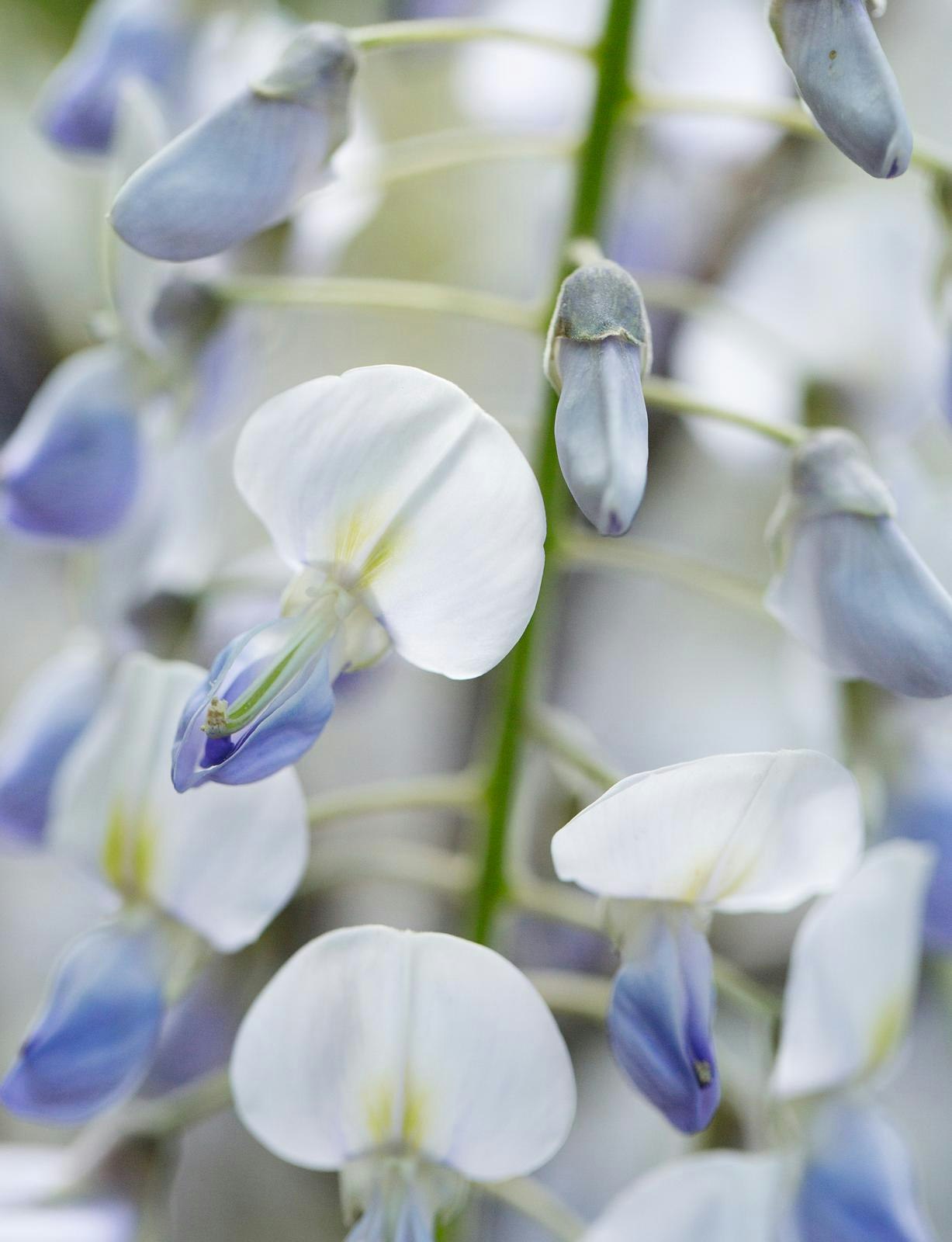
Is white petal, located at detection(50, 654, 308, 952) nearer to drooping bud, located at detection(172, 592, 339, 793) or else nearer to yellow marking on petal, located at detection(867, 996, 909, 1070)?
drooping bud, located at detection(172, 592, 339, 793)

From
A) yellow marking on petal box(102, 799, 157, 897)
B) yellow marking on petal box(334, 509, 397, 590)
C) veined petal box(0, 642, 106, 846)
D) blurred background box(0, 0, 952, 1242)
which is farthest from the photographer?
blurred background box(0, 0, 952, 1242)

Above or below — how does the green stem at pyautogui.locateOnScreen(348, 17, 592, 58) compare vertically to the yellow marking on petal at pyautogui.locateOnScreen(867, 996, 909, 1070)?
above

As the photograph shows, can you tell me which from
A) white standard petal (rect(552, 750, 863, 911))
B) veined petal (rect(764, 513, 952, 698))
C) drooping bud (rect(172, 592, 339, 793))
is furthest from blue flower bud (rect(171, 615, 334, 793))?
veined petal (rect(764, 513, 952, 698))

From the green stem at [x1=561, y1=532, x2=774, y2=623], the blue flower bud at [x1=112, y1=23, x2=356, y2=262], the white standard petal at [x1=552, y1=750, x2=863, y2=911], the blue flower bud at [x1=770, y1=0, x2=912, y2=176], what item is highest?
the blue flower bud at [x1=770, y1=0, x2=912, y2=176]

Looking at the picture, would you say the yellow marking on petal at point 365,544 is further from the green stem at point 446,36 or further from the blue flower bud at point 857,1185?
the blue flower bud at point 857,1185

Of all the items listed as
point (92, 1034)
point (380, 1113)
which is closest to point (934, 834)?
point (380, 1113)

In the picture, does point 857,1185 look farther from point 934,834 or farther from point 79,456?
point 79,456
